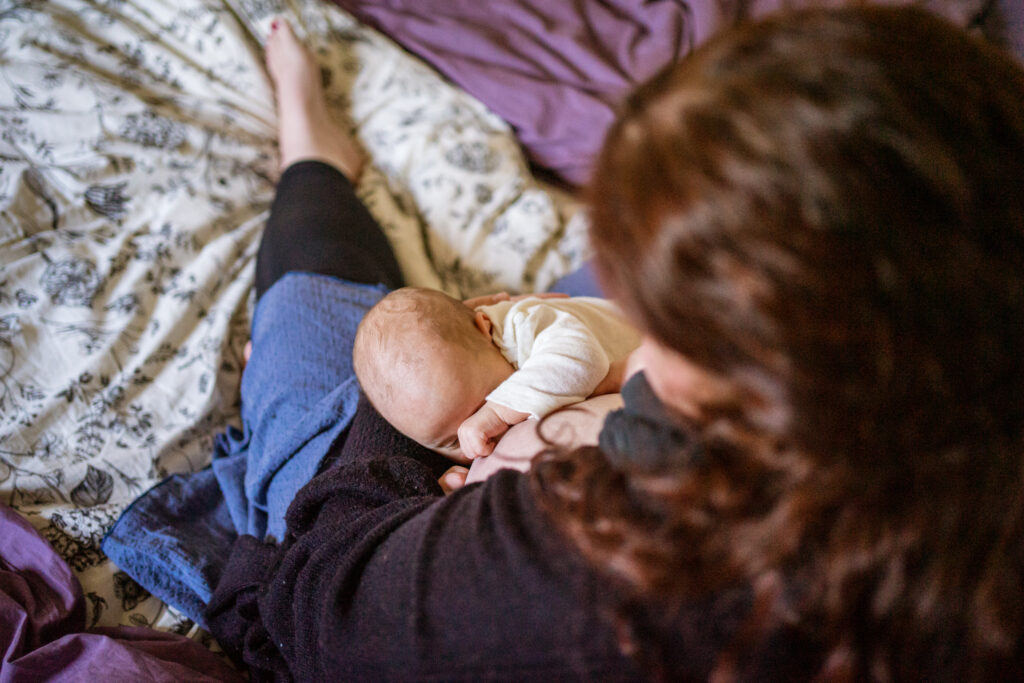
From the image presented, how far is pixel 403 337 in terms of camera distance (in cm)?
86

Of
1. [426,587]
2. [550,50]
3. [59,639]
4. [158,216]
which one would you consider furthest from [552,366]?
[550,50]

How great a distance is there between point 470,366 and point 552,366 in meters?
0.12

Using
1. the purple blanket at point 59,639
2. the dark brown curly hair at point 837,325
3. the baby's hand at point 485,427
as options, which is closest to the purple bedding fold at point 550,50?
the baby's hand at point 485,427

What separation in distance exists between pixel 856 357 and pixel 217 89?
4.65ft

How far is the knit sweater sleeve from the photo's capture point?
0.50 meters

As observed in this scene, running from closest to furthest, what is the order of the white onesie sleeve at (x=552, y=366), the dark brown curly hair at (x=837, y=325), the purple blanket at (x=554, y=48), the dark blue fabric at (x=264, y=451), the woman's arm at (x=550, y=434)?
the dark brown curly hair at (x=837, y=325), the woman's arm at (x=550, y=434), the white onesie sleeve at (x=552, y=366), the dark blue fabric at (x=264, y=451), the purple blanket at (x=554, y=48)

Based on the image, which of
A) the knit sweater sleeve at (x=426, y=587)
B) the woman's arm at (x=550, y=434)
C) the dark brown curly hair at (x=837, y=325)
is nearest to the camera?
the dark brown curly hair at (x=837, y=325)

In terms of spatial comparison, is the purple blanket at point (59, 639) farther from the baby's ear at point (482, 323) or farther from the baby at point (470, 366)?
the baby's ear at point (482, 323)

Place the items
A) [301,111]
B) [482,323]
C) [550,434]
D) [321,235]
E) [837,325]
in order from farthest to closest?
A: [301,111] < [321,235] < [482,323] < [550,434] < [837,325]

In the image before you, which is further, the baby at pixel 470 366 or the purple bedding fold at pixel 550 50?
the purple bedding fold at pixel 550 50

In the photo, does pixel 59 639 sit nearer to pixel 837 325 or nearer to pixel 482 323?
pixel 482 323

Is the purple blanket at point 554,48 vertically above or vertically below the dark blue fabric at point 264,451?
above

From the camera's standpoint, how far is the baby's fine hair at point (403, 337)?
85 cm

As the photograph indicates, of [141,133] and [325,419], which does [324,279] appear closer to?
[325,419]
